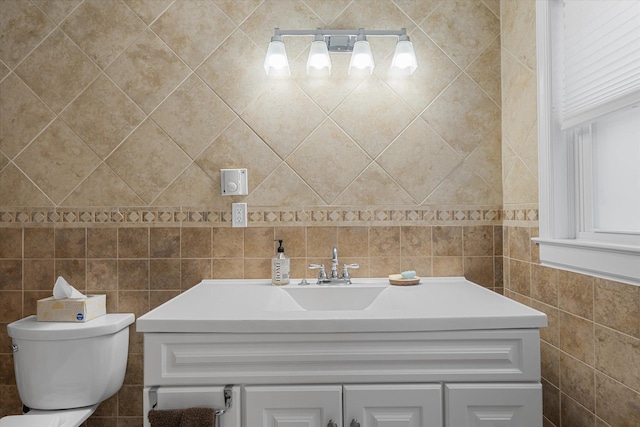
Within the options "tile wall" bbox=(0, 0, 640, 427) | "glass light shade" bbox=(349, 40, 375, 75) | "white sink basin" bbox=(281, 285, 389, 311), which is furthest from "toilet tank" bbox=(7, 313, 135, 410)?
"glass light shade" bbox=(349, 40, 375, 75)

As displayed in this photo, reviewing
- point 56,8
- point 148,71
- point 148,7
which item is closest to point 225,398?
point 148,71

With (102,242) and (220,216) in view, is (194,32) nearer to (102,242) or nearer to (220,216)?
(220,216)

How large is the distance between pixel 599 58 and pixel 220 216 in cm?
156

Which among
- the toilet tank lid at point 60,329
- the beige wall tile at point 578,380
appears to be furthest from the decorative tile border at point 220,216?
the beige wall tile at point 578,380

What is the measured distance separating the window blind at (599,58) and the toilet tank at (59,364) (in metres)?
1.98

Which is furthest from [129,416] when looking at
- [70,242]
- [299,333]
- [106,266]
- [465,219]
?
[465,219]

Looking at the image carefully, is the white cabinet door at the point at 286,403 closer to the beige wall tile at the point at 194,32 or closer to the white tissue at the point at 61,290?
the white tissue at the point at 61,290

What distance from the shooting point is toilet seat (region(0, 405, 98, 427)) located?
5.14 ft

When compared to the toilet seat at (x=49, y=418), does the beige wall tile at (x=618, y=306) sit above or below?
above

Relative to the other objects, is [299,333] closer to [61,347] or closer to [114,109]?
[61,347]

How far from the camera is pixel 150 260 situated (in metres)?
1.97

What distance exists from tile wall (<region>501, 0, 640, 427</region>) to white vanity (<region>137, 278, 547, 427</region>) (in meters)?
0.26

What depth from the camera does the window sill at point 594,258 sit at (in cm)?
121

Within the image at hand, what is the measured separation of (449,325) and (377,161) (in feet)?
3.02
